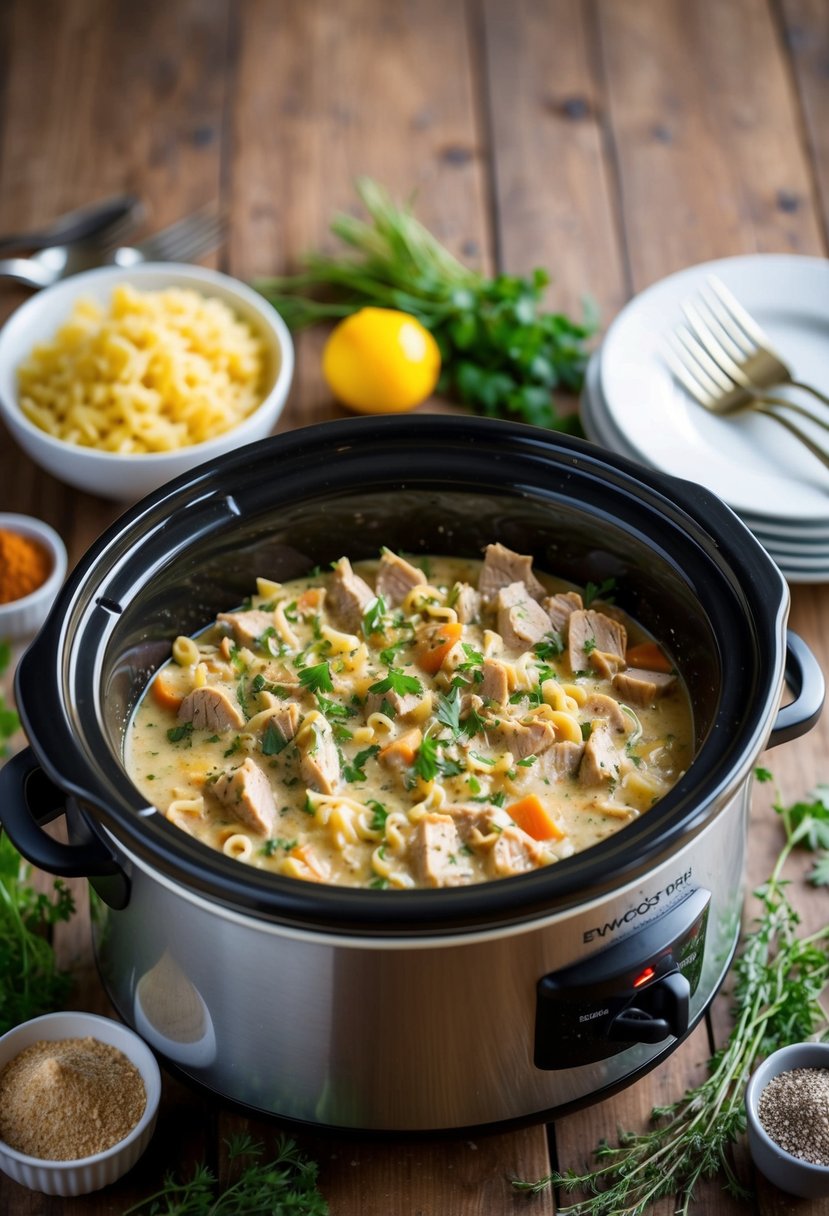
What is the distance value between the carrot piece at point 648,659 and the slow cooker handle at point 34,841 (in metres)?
1.18

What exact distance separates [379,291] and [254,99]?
1.17 metres

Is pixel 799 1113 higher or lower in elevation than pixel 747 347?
lower

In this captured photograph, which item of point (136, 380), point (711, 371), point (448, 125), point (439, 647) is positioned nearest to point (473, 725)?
point (439, 647)

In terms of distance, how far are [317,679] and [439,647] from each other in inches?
10.3

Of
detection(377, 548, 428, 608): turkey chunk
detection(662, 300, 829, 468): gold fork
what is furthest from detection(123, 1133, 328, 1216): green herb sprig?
detection(662, 300, 829, 468): gold fork

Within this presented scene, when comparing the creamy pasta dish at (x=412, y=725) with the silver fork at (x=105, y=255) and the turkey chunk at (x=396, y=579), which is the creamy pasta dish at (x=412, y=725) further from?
the silver fork at (x=105, y=255)

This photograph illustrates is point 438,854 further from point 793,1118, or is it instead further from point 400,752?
point 793,1118

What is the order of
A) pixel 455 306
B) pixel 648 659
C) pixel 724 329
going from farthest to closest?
pixel 455 306 → pixel 724 329 → pixel 648 659

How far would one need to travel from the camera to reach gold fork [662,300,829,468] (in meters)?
3.89

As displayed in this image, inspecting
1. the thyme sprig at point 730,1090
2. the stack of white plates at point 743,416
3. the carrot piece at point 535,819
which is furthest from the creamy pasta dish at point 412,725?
the stack of white plates at point 743,416

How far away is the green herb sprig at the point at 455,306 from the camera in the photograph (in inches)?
161

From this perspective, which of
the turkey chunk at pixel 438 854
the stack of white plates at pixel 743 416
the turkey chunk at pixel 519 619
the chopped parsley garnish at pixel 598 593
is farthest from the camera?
the stack of white plates at pixel 743 416

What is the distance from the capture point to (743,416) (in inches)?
155

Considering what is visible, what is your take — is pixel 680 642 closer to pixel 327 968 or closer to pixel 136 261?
pixel 327 968
